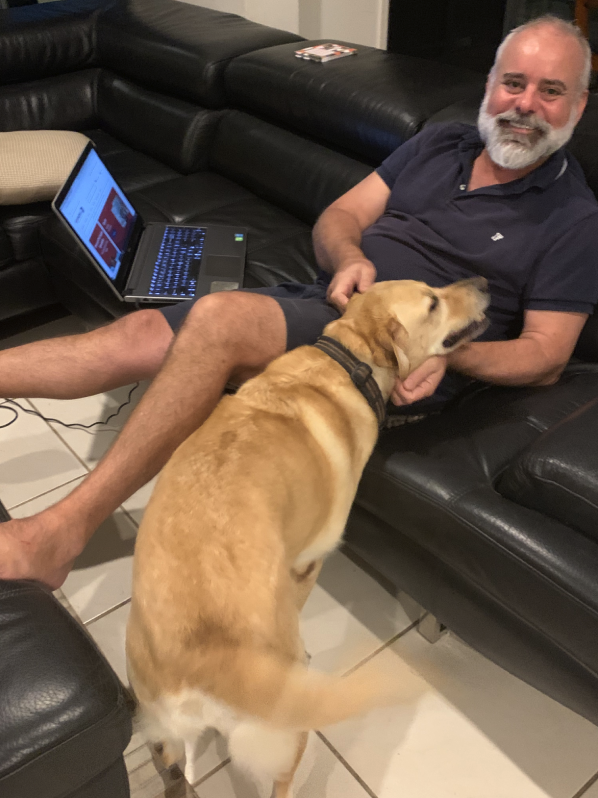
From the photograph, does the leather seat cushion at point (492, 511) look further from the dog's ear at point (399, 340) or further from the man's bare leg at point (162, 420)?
the man's bare leg at point (162, 420)

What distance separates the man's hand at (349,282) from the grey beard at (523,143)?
0.46 meters

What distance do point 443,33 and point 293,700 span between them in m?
4.78

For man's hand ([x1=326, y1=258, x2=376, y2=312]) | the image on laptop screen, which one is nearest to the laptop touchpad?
the image on laptop screen

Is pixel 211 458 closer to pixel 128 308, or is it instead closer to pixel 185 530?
pixel 185 530

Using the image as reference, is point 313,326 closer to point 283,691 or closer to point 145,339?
point 145,339

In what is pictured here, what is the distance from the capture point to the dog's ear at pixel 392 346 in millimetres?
1173

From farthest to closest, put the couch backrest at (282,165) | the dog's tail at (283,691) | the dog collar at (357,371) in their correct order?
the couch backrest at (282,165), the dog collar at (357,371), the dog's tail at (283,691)

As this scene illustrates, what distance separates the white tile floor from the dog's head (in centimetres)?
66

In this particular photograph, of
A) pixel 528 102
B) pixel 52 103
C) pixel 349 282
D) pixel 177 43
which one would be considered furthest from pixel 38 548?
pixel 52 103

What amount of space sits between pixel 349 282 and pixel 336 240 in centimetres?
24

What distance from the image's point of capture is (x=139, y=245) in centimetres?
205

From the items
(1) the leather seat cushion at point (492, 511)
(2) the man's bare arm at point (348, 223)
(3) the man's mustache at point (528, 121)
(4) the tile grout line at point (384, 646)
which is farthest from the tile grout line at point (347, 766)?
(3) the man's mustache at point (528, 121)

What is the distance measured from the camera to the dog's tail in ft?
2.47

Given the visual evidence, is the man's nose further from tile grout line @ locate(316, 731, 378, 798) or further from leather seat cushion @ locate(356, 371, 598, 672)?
tile grout line @ locate(316, 731, 378, 798)
